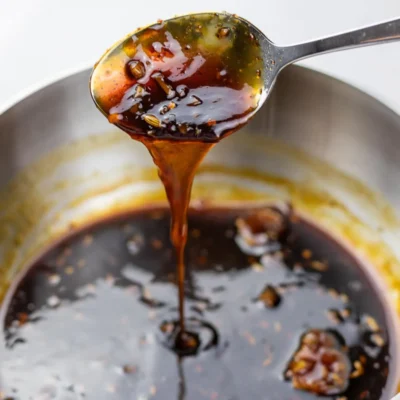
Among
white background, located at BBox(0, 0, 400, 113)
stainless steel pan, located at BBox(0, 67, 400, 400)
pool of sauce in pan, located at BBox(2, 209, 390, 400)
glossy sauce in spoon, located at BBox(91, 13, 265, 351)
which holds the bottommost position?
pool of sauce in pan, located at BBox(2, 209, 390, 400)

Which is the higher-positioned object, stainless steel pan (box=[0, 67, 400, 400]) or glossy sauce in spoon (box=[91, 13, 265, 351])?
glossy sauce in spoon (box=[91, 13, 265, 351])

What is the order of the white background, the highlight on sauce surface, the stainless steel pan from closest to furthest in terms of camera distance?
the highlight on sauce surface < the stainless steel pan < the white background

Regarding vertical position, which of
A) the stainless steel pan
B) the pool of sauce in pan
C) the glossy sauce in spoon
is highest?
the glossy sauce in spoon

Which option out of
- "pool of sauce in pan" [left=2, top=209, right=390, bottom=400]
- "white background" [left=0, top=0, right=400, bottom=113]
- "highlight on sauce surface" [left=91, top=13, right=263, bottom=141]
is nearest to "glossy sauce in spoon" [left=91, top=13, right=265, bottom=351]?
"highlight on sauce surface" [left=91, top=13, right=263, bottom=141]

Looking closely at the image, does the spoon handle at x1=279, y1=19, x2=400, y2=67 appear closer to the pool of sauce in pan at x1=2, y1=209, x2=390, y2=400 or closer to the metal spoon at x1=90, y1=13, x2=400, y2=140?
the metal spoon at x1=90, y1=13, x2=400, y2=140

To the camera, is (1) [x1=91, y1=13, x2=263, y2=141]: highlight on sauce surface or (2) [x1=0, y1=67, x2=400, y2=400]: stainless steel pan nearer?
(1) [x1=91, y1=13, x2=263, y2=141]: highlight on sauce surface

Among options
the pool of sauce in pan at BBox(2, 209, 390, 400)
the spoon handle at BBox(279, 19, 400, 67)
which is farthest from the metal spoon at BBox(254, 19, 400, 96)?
the pool of sauce in pan at BBox(2, 209, 390, 400)

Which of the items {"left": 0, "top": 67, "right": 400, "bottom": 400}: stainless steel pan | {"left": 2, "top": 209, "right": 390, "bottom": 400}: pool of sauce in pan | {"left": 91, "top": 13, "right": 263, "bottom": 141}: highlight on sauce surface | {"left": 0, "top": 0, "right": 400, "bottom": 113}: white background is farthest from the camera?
{"left": 0, "top": 0, "right": 400, "bottom": 113}: white background

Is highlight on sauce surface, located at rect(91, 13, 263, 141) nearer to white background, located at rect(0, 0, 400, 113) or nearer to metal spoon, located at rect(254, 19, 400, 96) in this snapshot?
metal spoon, located at rect(254, 19, 400, 96)
